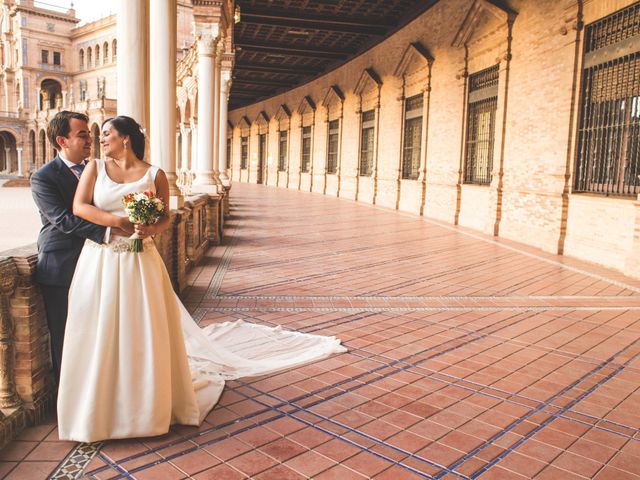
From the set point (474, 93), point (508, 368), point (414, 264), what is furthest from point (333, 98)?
point (508, 368)

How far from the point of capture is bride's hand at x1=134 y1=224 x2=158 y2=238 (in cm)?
290

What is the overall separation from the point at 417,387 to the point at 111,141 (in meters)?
2.49

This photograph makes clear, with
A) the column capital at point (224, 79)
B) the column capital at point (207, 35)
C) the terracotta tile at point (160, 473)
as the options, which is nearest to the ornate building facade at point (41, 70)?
the column capital at point (224, 79)

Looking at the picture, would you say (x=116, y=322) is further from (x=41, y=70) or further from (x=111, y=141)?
(x=41, y=70)

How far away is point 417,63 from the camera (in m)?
16.7

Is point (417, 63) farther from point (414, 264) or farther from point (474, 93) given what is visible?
point (414, 264)

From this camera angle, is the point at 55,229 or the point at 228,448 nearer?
the point at 228,448

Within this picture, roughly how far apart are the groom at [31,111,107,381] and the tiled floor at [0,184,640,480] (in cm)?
66

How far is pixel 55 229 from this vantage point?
3174 millimetres

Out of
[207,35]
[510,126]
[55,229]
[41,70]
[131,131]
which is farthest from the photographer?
[41,70]

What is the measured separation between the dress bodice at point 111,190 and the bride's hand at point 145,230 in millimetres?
182

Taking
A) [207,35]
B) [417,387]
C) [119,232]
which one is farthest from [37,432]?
[207,35]

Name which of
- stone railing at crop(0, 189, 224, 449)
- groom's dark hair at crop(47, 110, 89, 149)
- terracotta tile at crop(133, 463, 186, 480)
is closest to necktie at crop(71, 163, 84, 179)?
groom's dark hair at crop(47, 110, 89, 149)

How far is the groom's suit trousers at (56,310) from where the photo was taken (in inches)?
125
